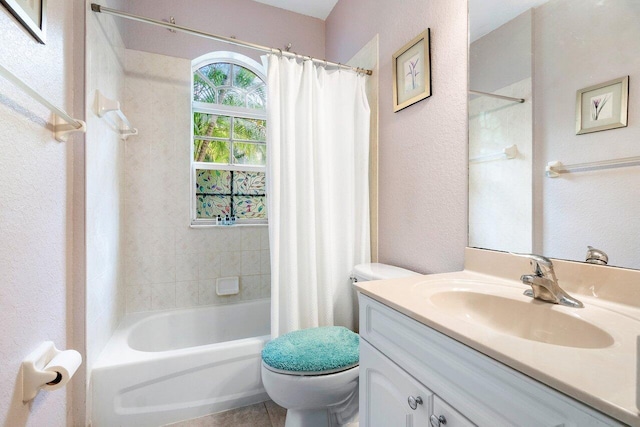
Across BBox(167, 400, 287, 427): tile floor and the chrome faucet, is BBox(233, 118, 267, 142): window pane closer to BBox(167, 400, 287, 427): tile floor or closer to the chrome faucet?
BBox(167, 400, 287, 427): tile floor

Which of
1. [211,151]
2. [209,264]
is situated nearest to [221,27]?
[211,151]

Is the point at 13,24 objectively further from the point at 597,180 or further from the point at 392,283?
the point at 597,180

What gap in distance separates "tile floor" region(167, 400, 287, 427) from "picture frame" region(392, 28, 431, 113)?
1767 millimetres

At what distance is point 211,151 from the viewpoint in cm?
219

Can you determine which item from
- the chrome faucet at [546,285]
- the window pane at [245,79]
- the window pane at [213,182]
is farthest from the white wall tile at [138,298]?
the chrome faucet at [546,285]

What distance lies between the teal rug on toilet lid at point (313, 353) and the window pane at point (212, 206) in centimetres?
122

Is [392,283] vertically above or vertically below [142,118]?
below

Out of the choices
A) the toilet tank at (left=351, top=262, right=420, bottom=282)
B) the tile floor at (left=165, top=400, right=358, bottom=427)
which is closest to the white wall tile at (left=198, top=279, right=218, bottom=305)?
the tile floor at (left=165, top=400, right=358, bottom=427)

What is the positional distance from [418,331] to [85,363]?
53.4 inches

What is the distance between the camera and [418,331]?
69 centimetres

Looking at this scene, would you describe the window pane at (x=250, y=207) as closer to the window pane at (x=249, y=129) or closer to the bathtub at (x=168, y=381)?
the window pane at (x=249, y=129)

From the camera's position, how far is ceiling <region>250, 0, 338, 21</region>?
2.13m

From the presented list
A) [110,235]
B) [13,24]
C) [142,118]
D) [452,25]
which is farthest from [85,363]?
[452,25]

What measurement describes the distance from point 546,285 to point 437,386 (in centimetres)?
42
